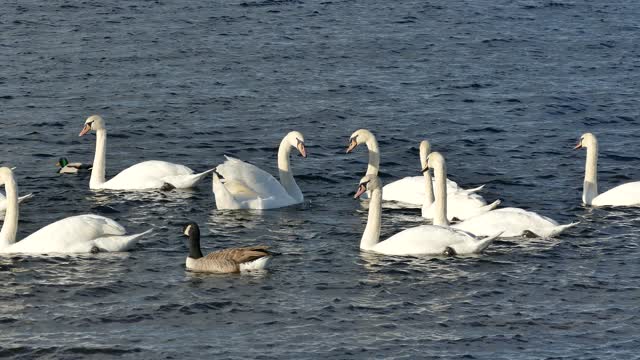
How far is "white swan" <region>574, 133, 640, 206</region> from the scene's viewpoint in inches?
945

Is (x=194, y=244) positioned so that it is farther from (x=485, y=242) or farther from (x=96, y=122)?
(x=96, y=122)

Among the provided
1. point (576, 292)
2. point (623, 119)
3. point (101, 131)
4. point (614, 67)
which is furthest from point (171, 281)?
point (614, 67)

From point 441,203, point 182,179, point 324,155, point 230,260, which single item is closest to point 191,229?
point 230,260

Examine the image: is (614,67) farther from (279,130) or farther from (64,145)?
(64,145)

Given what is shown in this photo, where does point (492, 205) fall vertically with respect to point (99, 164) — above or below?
below

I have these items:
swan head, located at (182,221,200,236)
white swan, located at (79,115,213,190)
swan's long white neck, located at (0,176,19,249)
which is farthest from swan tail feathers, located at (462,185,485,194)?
swan's long white neck, located at (0,176,19,249)

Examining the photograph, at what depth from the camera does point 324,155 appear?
92.3ft

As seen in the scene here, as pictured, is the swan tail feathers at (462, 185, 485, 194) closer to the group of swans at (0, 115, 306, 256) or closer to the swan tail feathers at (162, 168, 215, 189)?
the group of swans at (0, 115, 306, 256)

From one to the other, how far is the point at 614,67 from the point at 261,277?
17.9 meters

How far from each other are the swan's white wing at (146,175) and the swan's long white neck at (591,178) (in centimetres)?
664

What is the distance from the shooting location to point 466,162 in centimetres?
2766

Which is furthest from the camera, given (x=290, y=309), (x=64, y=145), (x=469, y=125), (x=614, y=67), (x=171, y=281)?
(x=614, y=67)

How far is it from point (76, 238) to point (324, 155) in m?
7.92

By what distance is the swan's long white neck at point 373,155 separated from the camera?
25.3m
